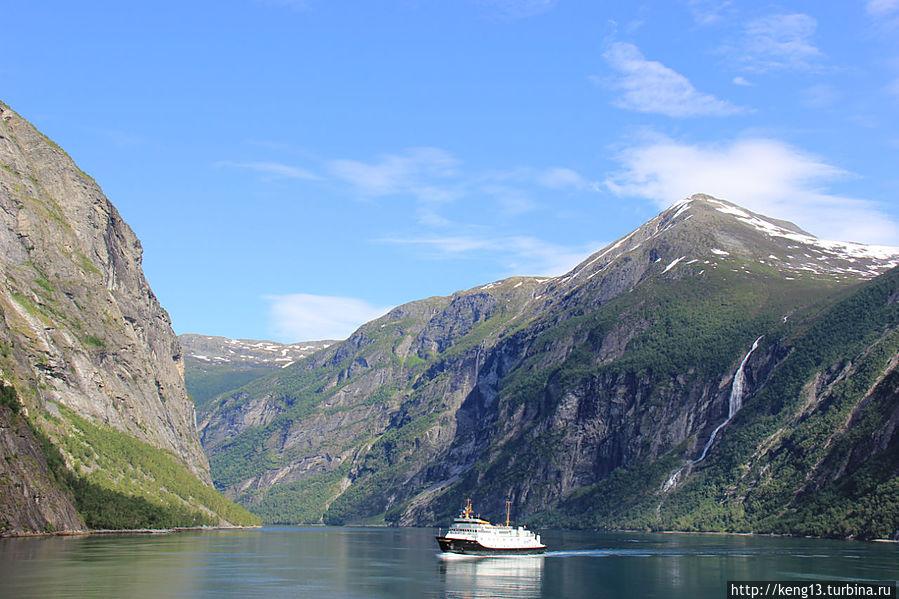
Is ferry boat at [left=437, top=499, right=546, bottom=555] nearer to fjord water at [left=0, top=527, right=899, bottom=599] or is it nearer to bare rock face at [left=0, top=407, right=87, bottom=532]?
fjord water at [left=0, top=527, right=899, bottom=599]

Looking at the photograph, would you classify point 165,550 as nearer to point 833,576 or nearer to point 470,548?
point 470,548

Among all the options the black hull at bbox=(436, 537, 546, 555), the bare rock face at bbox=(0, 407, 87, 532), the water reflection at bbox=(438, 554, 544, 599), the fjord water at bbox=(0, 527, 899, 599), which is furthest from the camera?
the black hull at bbox=(436, 537, 546, 555)

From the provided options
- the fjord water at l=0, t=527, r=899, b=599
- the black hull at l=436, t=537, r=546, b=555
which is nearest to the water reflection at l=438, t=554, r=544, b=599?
the fjord water at l=0, t=527, r=899, b=599

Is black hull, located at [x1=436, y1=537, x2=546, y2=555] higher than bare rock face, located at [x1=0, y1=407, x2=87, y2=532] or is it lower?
lower

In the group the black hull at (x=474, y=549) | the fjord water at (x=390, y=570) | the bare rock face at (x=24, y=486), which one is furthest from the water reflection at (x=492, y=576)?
the bare rock face at (x=24, y=486)

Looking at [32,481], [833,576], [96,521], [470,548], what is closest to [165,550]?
[32,481]

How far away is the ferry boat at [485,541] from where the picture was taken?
16275 cm

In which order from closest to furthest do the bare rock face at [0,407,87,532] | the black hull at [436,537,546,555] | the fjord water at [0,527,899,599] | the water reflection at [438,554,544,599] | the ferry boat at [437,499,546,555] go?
the fjord water at [0,527,899,599]
the water reflection at [438,554,544,599]
the bare rock face at [0,407,87,532]
the black hull at [436,537,546,555]
the ferry boat at [437,499,546,555]

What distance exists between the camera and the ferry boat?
6407 inches

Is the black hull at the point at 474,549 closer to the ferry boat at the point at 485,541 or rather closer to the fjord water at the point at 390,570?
the ferry boat at the point at 485,541

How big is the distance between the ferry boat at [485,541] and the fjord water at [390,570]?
2.47 m

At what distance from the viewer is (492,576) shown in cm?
12781

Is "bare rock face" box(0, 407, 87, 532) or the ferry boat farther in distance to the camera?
the ferry boat

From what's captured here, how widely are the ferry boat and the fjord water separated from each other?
2.47m
